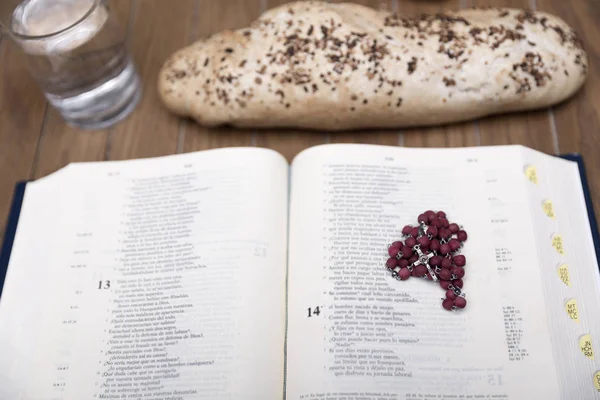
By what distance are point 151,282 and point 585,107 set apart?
0.66 m

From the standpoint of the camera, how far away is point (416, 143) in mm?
830

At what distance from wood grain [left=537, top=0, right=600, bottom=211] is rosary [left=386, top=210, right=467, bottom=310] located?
211mm

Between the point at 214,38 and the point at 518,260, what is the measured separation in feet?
1.76

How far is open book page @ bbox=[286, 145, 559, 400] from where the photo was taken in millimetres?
639

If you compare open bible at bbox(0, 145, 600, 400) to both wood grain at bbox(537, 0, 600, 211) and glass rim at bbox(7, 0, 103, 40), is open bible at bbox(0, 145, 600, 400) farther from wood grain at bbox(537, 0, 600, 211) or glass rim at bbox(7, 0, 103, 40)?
glass rim at bbox(7, 0, 103, 40)

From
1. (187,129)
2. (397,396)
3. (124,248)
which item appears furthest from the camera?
(187,129)

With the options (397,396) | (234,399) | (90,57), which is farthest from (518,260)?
(90,57)

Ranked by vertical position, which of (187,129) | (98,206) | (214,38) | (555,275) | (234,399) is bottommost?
(234,399)

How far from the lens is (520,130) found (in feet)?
2.72

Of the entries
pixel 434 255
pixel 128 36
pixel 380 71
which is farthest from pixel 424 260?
pixel 128 36

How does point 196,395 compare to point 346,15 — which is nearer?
point 196,395

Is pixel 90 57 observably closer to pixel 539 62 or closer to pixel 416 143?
pixel 416 143

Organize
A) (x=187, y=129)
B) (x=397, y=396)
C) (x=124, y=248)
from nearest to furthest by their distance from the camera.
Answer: (x=397, y=396) < (x=124, y=248) < (x=187, y=129)

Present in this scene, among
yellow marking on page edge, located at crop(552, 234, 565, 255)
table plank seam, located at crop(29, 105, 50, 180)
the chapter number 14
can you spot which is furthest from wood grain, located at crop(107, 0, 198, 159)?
yellow marking on page edge, located at crop(552, 234, 565, 255)
